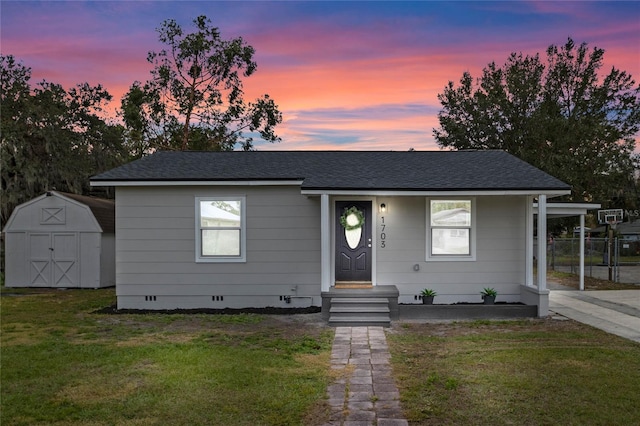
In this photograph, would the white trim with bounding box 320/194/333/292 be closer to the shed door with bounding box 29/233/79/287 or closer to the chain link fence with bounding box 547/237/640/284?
the shed door with bounding box 29/233/79/287

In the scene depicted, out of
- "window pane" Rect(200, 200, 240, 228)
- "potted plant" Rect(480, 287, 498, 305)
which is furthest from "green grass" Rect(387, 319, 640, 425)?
"window pane" Rect(200, 200, 240, 228)

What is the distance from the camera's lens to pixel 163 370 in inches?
241

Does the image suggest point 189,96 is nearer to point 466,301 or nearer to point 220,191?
point 220,191

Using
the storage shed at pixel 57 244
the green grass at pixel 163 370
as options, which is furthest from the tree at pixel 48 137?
the green grass at pixel 163 370

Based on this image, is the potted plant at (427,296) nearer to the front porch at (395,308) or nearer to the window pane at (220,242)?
the front porch at (395,308)

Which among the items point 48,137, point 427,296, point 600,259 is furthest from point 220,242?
point 600,259

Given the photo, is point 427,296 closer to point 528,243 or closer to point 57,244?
point 528,243

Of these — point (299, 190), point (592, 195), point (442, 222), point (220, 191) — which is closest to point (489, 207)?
point (442, 222)

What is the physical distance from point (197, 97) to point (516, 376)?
21.8m

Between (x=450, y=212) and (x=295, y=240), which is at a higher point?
(x=450, y=212)

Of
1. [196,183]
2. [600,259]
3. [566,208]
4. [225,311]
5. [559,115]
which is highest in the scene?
[559,115]

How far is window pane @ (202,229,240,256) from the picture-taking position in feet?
36.6

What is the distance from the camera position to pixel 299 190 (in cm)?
1108

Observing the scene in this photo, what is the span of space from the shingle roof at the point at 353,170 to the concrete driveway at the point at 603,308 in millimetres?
2719
